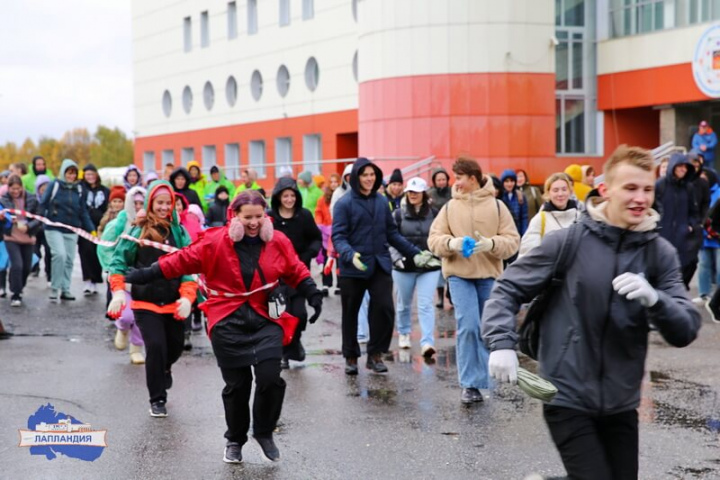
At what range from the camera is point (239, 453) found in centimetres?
712

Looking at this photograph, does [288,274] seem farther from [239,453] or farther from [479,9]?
[479,9]

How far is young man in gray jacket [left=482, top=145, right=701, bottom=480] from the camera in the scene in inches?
179

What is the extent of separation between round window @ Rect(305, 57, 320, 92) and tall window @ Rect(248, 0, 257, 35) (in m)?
5.06

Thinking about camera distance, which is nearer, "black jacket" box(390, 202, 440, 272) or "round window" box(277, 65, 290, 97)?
"black jacket" box(390, 202, 440, 272)

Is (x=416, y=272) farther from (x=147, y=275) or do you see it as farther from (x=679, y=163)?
(x=679, y=163)

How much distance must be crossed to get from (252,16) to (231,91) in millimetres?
3139

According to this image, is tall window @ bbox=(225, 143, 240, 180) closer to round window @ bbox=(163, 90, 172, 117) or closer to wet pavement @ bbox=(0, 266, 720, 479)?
round window @ bbox=(163, 90, 172, 117)

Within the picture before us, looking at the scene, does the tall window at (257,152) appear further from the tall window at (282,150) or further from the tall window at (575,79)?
the tall window at (575,79)

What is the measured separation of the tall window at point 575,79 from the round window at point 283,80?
12.9 m

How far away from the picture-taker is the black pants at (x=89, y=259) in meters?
17.0

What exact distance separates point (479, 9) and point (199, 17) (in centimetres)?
2120

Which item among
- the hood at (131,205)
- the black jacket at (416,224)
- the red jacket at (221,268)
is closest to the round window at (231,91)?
the black jacket at (416,224)

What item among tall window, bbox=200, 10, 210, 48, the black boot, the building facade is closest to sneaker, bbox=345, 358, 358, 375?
the black boot

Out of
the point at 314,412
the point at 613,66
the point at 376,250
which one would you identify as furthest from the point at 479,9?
the point at 314,412
